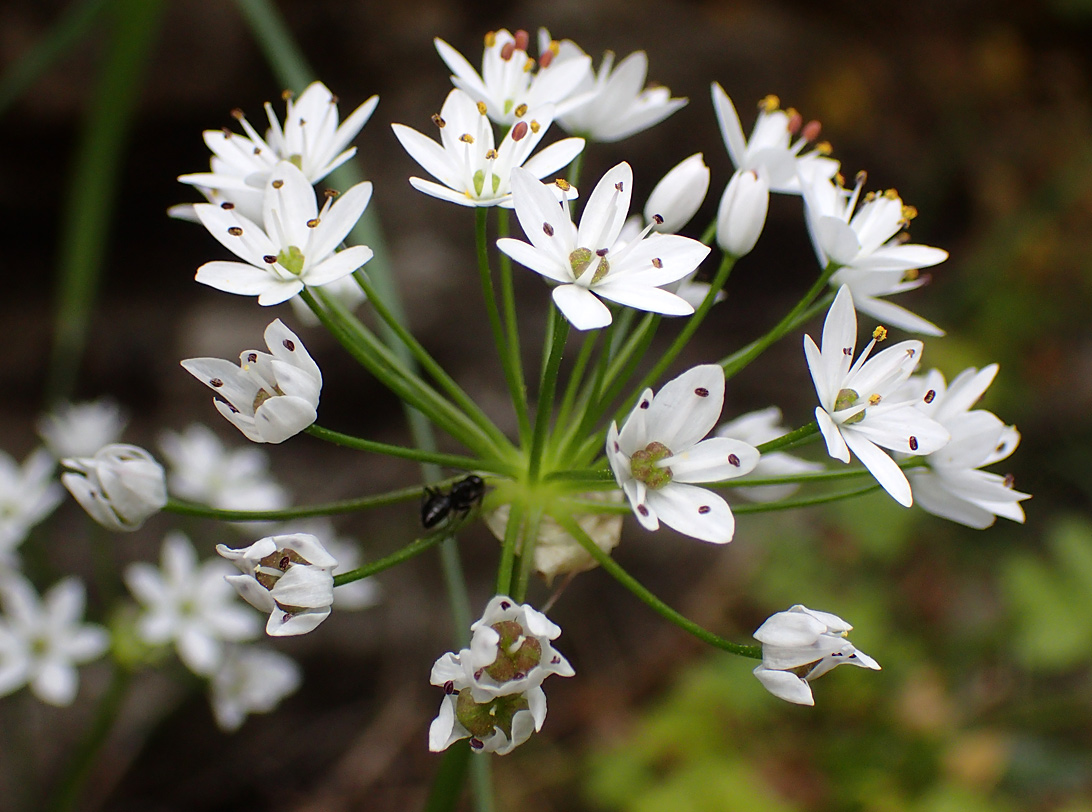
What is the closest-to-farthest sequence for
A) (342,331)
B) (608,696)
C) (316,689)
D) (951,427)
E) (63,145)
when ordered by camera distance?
(342,331) < (951,427) < (63,145) < (316,689) < (608,696)

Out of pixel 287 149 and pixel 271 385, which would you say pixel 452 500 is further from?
pixel 287 149

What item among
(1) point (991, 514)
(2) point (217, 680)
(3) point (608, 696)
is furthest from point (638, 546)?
(1) point (991, 514)

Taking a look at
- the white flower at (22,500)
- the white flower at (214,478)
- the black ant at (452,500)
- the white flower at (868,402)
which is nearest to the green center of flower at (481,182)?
the black ant at (452,500)

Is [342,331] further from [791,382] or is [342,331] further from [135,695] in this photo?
[791,382]

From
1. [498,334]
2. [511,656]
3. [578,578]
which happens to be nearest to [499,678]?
[511,656]

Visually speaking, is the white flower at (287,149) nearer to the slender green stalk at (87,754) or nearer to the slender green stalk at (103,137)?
the slender green stalk at (103,137)

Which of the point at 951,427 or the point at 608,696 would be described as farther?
the point at 608,696
